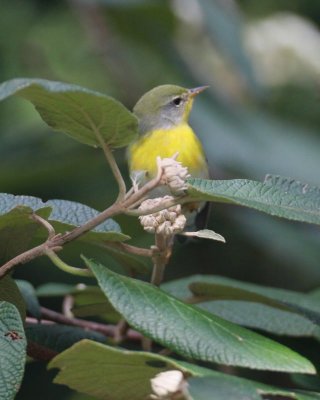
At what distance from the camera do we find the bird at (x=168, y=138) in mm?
1758

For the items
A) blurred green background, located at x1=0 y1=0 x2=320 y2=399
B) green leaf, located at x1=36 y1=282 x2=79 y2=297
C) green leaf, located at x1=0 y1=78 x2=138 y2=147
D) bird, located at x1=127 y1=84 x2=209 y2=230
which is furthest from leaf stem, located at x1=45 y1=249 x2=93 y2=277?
blurred green background, located at x1=0 y1=0 x2=320 y2=399

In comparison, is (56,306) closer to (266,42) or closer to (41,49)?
(41,49)

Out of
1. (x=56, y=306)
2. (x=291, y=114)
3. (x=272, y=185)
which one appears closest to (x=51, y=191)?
(x=56, y=306)

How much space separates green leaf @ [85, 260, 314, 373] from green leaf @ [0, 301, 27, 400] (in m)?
0.09

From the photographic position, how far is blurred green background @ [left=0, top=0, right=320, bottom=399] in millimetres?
2162

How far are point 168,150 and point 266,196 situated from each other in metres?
1.04

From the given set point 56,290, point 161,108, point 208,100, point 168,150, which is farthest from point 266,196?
point 208,100

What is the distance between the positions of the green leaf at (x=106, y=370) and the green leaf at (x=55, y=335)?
0.68ft

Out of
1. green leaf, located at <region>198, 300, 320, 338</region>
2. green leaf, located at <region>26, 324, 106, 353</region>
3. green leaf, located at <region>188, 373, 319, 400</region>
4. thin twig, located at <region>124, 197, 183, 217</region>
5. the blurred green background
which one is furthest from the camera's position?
the blurred green background

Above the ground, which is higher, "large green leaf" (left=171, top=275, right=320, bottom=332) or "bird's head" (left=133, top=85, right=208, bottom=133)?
"bird's head" (left=133, top=85, right=208, bottom=133)

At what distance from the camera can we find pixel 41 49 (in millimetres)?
2420

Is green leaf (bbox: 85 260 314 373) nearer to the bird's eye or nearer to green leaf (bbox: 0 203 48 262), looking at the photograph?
green leaf (bbox: 0 203 48 262)

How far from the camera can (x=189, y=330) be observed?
0.78 metres

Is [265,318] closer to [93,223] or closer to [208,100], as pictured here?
[93,223]
